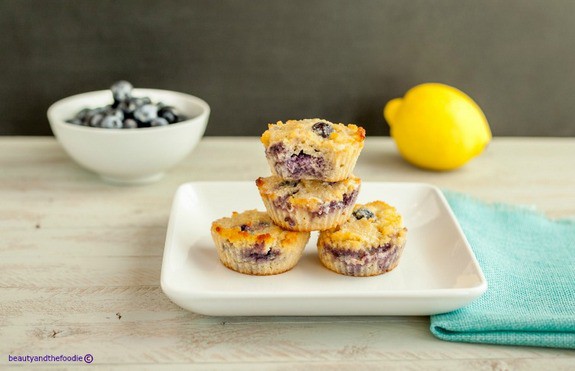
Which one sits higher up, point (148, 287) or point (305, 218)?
point (305, 218)

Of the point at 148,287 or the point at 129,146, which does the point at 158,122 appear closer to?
the point at 129,146

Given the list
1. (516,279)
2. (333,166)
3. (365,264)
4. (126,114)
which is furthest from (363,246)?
(126,114)

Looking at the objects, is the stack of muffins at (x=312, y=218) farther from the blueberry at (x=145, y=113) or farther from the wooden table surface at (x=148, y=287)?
the blueberry at (x=145, y=113)

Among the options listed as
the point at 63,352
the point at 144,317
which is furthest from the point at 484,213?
the point at 63,352

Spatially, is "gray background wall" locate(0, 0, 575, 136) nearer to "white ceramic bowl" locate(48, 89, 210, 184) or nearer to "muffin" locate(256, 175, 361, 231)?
"white ceramic bowl" locate(48, 89, 210, 184)

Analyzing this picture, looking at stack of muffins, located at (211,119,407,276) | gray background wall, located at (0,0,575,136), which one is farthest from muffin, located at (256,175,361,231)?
gray background wall, located at (0,0,575,136)

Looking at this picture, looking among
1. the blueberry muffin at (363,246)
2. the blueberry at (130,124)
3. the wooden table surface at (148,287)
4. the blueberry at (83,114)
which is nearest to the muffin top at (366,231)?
the blueberry muffin at (363,246)
